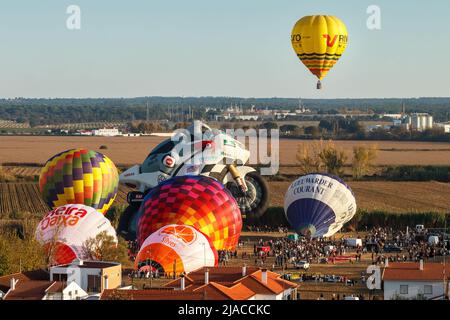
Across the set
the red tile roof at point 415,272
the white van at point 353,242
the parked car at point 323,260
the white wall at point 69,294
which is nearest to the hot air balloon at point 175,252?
the red tile roof at point 415,272

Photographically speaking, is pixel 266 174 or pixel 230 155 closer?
pixel 230 155

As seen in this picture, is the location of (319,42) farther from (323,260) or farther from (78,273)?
(78,273)

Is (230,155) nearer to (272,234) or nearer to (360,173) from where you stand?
(272,234)

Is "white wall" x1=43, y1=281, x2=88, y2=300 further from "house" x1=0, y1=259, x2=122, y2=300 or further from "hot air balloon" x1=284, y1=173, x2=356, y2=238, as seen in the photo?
"hot air balloon" x1=284, y1=173, x2=356, y2=238

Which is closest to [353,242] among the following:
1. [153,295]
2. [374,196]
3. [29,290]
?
[29,290]

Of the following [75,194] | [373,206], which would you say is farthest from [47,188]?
[373,206]

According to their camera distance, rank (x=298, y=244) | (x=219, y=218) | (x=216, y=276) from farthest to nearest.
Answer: (x=298, y=244), (x=219, y=218), (x=216, y=276)
